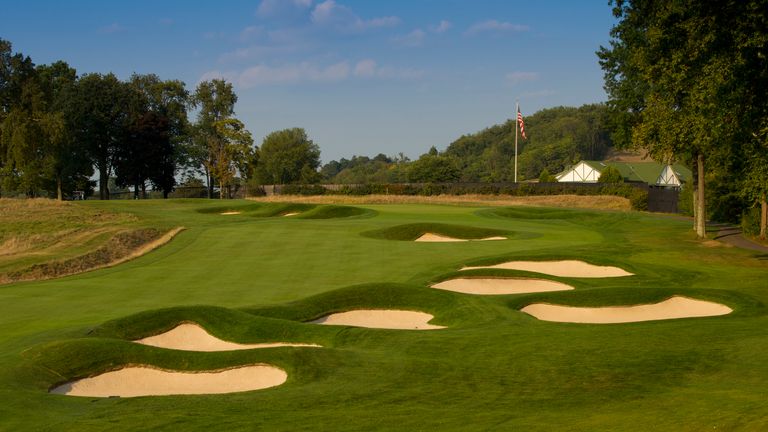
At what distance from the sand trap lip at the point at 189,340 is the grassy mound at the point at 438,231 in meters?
21.5

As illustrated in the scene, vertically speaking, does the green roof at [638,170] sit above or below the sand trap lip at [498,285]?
above

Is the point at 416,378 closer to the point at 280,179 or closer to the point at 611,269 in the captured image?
the point at 611,269

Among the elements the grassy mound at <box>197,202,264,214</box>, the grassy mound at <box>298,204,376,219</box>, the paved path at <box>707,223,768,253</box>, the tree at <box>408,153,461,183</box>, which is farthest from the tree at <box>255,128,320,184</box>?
the paved path at <box>707,223,768,253</box>

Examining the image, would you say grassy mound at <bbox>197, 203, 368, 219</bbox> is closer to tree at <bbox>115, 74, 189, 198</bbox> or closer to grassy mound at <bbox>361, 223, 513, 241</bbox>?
grassy mound at <bbox>361, 223, 513, 241</bbox>

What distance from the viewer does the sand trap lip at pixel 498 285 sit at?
22.7 meters

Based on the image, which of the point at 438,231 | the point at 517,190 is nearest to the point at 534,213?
the point at 438,231

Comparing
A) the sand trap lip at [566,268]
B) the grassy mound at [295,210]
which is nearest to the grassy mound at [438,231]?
the sand trap lip at [566,268]

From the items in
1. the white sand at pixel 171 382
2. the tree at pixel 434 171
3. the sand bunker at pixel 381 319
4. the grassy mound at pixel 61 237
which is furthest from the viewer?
the tree at pixel 434 171

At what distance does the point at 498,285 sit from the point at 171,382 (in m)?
13.3

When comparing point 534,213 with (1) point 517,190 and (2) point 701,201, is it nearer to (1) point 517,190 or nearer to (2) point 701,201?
(2) point 701,201

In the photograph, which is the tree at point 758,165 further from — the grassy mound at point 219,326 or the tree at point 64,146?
the tree at point 64,146

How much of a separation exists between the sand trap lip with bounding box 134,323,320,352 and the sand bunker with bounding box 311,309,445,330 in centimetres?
297

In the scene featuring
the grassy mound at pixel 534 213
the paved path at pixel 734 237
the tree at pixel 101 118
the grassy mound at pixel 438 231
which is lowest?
the paved path at pixel 734 237

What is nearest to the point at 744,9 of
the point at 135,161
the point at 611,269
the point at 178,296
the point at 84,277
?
the point at 611,269
